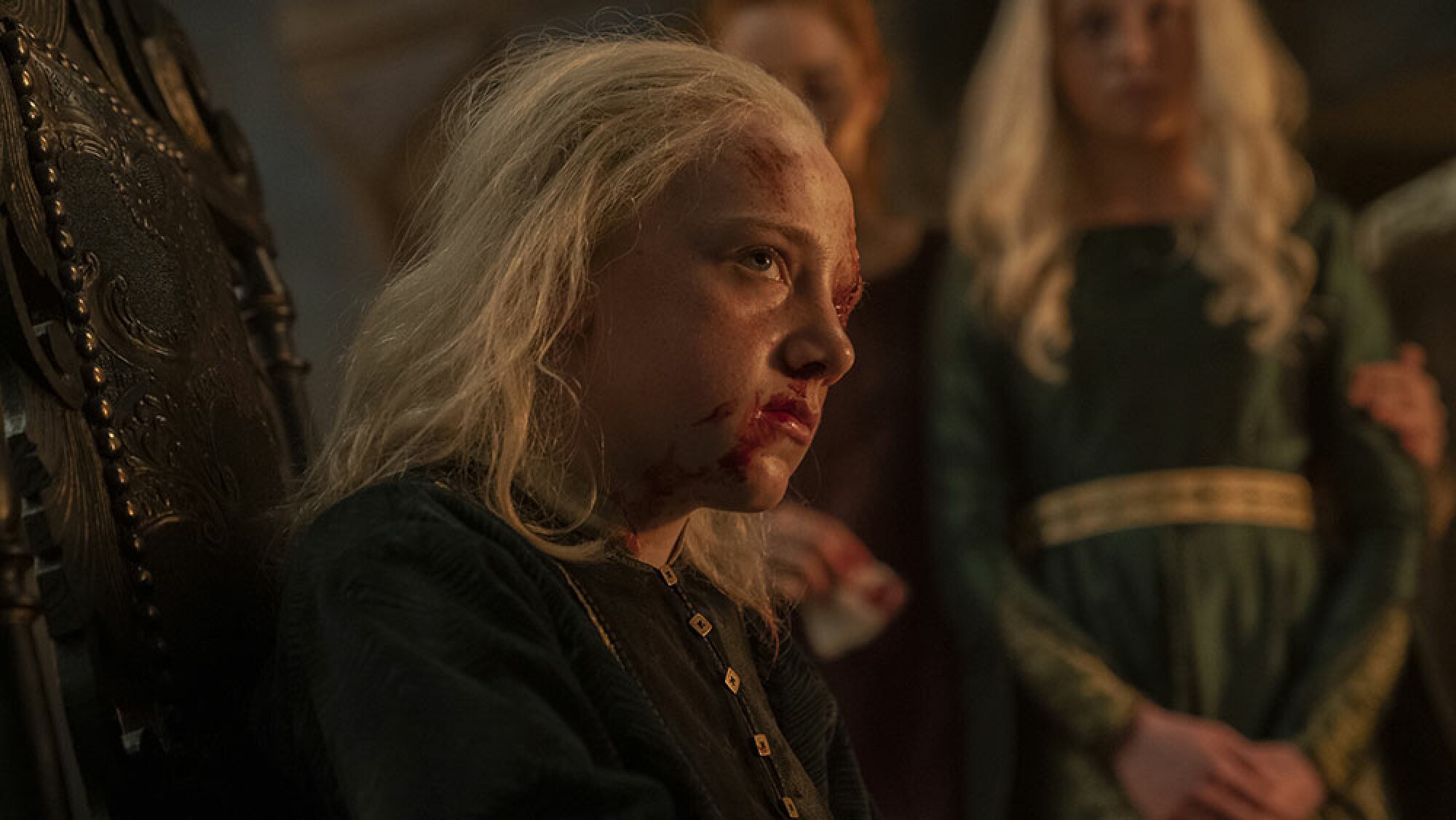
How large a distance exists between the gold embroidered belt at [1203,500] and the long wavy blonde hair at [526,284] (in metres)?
1.90

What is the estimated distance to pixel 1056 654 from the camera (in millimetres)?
2943

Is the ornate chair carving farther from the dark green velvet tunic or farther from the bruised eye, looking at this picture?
the bruised eye

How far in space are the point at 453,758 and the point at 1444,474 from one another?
2.67 m

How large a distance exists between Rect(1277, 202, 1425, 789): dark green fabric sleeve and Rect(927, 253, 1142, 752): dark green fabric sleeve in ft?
1.14

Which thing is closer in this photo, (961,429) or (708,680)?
(708,680)

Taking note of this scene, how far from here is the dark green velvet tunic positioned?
88cm

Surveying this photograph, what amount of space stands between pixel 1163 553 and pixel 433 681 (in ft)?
7.48

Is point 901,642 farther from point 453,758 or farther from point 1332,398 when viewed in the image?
point 453,758

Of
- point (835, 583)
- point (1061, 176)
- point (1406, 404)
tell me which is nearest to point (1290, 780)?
point (1406, 404)

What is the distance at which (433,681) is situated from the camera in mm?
904

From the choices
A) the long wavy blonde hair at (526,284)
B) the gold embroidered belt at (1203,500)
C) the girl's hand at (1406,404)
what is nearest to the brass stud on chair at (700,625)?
the long wavy blonde hair at (526,284)

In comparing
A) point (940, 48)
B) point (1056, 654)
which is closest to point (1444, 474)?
point (1056, 654)

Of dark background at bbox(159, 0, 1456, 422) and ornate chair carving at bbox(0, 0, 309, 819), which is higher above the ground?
ornate chair carving at bbox(0, 0, 309, 819)

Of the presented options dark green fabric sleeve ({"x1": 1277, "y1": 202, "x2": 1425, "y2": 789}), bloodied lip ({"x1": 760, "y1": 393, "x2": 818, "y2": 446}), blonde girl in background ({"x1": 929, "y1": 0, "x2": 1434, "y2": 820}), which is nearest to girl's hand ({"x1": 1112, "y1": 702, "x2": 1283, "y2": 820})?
blonde girl in background ({"x1": 929, "y1": 0, "x2": 1434, "y2": 820})
